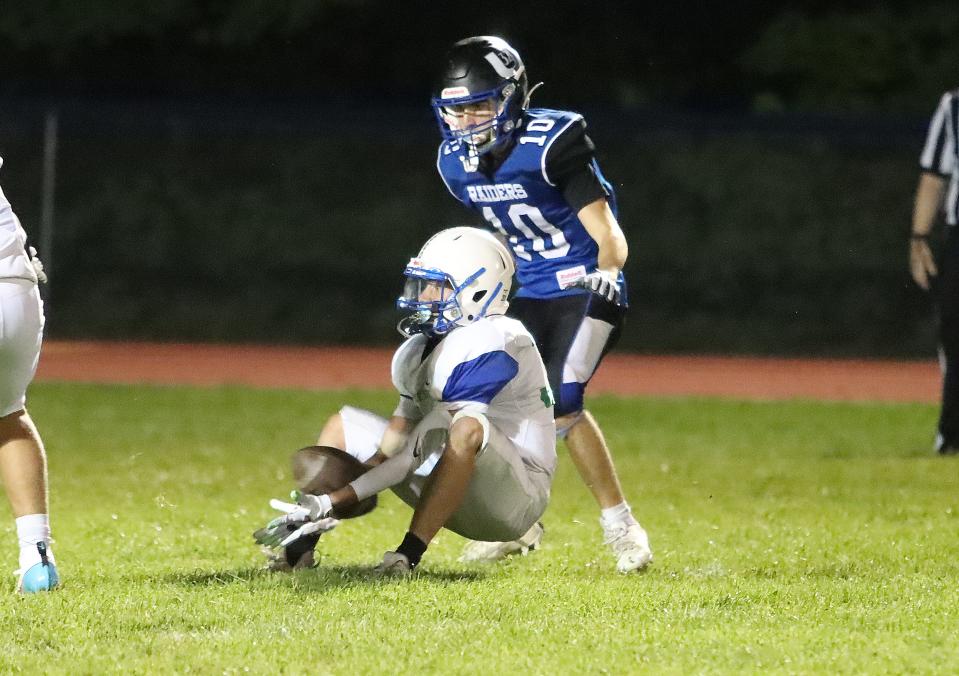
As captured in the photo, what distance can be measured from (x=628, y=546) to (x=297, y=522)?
1.18 meters

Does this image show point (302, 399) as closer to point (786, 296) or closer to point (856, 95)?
point (786, 296)

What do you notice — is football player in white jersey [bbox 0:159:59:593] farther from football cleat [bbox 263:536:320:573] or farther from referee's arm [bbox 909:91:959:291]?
referee's arm [bbox 909:91:959:291]

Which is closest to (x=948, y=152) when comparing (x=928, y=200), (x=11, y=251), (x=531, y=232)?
(x=928, y=200)

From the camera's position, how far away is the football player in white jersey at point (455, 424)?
4863 millimetres

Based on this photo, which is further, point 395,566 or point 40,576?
point 395,566

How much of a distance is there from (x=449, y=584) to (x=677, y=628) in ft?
2.80

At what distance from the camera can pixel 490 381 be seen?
487 cm

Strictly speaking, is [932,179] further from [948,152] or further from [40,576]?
[40,576]

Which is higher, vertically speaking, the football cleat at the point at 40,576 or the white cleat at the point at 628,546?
the football cleat at the point at 40,576

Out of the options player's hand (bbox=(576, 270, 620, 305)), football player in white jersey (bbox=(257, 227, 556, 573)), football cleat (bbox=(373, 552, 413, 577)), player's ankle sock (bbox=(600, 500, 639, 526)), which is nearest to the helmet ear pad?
football player in white jersey (bbox=(257, 227, 556, 573))

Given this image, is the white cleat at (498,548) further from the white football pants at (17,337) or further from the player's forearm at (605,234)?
the white football pants at (17,337)

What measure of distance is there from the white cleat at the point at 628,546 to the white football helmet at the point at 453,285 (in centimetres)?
89

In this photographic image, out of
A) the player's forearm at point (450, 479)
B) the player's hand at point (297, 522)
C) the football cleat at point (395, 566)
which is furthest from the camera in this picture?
the football cleat at point (395, 566)

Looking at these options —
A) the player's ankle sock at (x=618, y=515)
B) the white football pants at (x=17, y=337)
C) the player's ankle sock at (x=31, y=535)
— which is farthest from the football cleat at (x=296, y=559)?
the player's ankle sock at (x=618, y=515)
